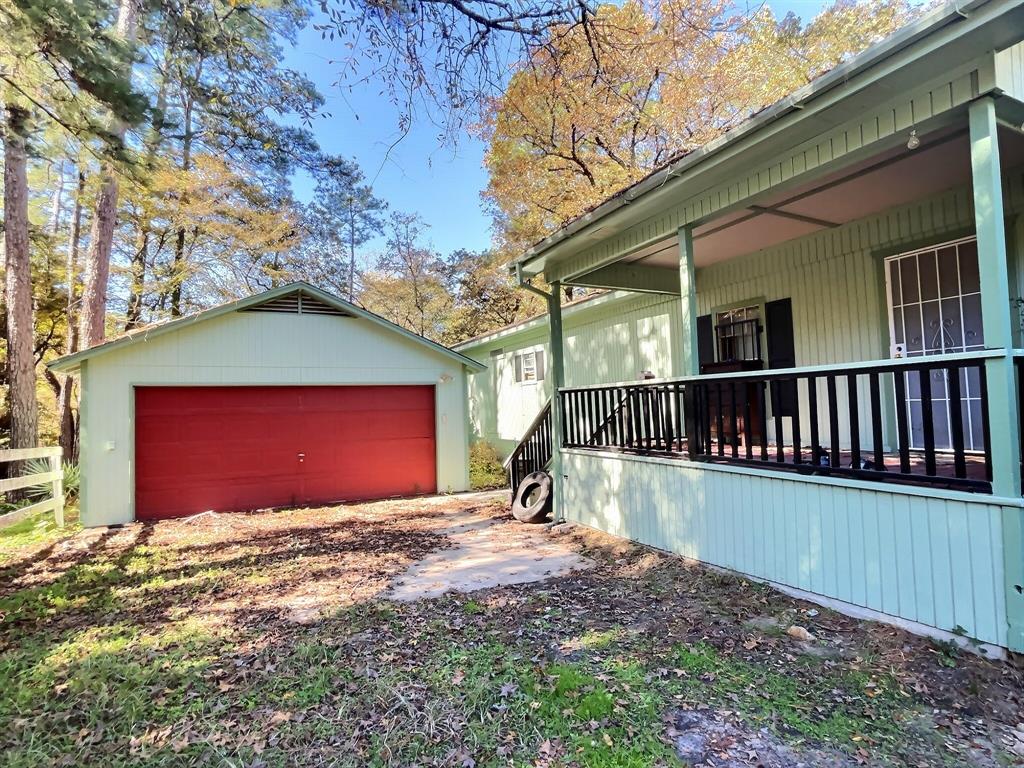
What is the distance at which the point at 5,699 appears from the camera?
3002 mm

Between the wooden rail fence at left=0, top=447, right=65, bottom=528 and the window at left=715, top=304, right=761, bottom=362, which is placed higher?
the window at left=715, top=304, right=761, bottom=362

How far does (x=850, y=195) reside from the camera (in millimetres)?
4949

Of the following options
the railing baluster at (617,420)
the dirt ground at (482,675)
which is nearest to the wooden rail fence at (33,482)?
the dirt ground at (482,675)

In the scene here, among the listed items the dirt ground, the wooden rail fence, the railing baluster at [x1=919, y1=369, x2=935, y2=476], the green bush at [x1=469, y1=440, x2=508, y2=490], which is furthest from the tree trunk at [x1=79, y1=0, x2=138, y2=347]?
the railing baluster at [x1=919, y1=369, x2=935, y2=476]

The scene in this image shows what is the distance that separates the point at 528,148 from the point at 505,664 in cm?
1404

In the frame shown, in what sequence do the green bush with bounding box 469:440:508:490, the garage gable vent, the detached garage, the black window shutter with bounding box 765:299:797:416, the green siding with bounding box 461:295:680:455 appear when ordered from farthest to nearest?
the green bush with bounding box 469:440:508:490, the garage gable vent, the green siding with bounding box 461:295:680:455, the detached garage, the black window shutter with bounding box 765:299:797:416

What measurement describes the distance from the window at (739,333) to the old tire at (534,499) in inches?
117

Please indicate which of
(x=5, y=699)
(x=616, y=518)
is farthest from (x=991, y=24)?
(x=5, y=699)

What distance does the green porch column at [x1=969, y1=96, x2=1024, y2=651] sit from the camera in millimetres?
2818

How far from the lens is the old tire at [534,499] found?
7129mm

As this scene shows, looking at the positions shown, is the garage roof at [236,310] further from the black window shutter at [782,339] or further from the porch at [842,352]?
the black window shutter at [782,339]

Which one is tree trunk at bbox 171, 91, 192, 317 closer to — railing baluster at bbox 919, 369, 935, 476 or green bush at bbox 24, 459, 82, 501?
green bush at bbox 24, 459, 82, 501

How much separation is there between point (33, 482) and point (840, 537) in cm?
944

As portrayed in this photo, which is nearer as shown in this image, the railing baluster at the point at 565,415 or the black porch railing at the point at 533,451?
the railing baluster at the point at 565,415
